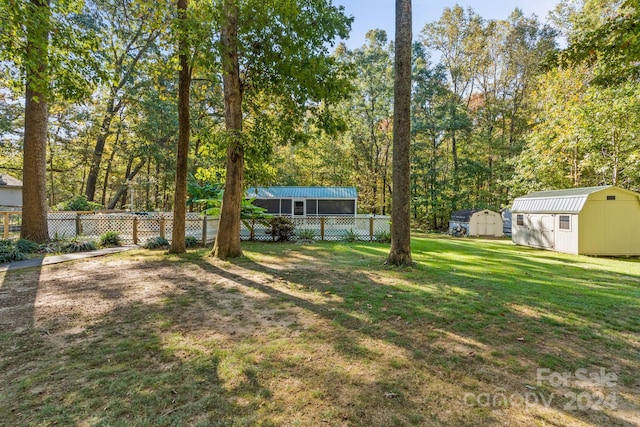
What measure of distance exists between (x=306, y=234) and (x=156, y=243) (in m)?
5.37

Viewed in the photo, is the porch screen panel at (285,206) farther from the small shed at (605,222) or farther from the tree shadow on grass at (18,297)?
the small shed at (605,222)

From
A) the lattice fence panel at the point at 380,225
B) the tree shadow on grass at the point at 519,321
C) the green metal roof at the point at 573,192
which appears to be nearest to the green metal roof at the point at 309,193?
the lattice fence panel at the point at 380,225

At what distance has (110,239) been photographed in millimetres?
9625

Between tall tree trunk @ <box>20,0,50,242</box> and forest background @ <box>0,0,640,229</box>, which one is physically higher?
forest background @ <box>0,0,640,229</box>

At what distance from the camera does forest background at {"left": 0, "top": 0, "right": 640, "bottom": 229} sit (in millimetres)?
6625

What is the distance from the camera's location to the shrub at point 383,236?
11977 mm

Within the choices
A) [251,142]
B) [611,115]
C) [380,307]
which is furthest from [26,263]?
[611,115]

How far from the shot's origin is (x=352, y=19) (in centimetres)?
732

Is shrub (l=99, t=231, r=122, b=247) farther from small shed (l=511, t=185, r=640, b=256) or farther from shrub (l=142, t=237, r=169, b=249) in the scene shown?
small shed (l=511, t=185, r=640, b=256)

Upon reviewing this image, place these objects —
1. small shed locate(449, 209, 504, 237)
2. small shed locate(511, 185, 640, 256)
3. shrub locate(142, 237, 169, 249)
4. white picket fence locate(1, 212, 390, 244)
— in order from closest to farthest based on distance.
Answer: shrub locate(142, 237, 169, 249)
white picket fence locate(1, 212, 390, 244)
small shed locate(511, 185, 640, 256)
small shed locate(449, 209, 504, 237)

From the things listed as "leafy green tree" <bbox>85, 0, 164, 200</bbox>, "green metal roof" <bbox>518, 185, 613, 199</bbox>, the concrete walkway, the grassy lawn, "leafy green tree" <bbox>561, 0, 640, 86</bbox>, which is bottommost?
the grassy lawn

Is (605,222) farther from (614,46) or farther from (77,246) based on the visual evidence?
(77,246)

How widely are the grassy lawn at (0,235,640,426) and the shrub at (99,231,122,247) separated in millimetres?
4612

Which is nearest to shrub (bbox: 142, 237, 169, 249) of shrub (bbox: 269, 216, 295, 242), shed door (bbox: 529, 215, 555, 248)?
shrub (bbox: 269, 216, 295, 242)
